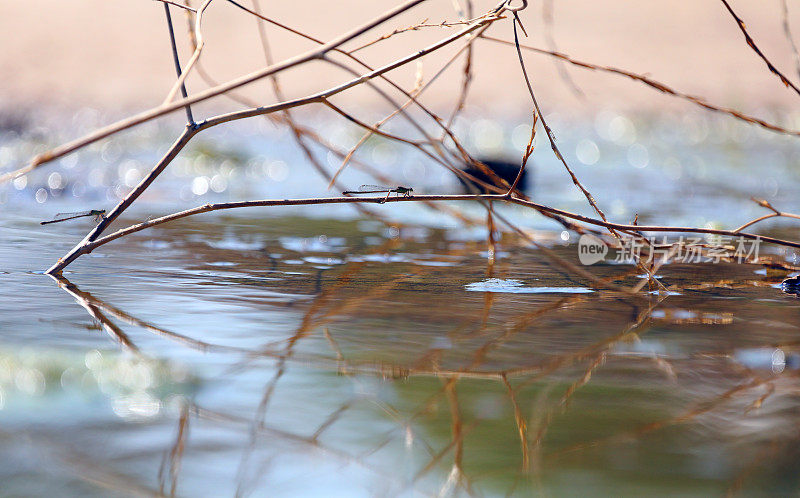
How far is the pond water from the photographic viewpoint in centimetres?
111

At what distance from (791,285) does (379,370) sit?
1.36m

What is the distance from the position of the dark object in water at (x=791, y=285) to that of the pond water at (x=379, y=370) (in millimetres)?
37

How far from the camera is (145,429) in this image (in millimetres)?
1196

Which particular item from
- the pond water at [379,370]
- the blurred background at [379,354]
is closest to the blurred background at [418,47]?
the blurred background at [379,354]

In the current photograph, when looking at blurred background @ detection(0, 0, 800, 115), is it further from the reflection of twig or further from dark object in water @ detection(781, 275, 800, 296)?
the reflection of twig

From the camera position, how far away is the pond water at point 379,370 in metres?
1.11

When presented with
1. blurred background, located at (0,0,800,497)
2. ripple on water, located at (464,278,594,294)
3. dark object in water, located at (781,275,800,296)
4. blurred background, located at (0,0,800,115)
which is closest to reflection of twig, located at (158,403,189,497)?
blurred background, located at (0,0,800,497)

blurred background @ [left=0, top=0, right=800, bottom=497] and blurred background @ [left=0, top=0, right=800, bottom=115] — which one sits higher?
blurred background @ [left=0, top=0, right=800, bottom=115]

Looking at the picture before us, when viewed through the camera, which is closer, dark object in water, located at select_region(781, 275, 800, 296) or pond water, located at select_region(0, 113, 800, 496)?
pond water, located at select_region(0, 113, 800, 496)

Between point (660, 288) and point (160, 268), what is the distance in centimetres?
136

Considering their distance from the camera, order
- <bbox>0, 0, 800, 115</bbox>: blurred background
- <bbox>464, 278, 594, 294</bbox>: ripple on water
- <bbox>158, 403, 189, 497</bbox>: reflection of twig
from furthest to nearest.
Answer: <bbox>0, 0, 800, 115</bbox>: blurred background, <bbox>464, 278, 594, 294</bbox>: ripple on water, <bbox>158, 403, 189, 497</bbox>: reflection of twig

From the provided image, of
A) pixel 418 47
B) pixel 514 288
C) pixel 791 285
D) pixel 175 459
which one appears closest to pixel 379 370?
pixel 175 459

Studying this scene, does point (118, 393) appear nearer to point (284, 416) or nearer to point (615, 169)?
point (284, 416)

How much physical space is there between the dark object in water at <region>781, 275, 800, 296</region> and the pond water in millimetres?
37
